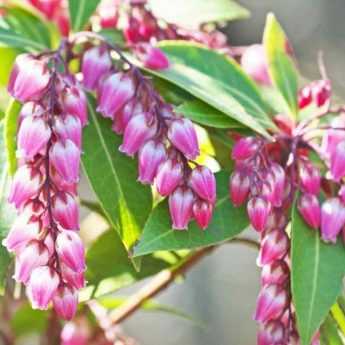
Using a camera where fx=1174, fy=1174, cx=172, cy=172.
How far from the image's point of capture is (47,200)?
1.11m

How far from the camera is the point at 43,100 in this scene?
1157mm

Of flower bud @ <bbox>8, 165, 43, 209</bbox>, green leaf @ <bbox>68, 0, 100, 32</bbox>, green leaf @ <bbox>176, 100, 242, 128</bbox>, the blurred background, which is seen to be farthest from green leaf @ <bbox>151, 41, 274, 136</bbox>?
the blurred background

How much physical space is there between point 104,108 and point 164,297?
2.75m

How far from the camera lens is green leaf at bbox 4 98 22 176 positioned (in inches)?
47.1

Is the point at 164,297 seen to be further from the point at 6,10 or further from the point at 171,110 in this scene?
the point at 171,110

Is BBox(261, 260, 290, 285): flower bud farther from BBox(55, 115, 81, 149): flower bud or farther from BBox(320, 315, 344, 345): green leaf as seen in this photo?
BBox(55, 115, 81, 149): flower bud

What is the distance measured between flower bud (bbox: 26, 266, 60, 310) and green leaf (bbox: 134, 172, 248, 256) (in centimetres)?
10

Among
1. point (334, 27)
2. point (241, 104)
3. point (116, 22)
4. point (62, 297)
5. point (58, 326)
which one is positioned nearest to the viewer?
point (62, 297)

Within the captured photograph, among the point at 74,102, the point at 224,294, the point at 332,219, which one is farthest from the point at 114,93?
the point at 224,294

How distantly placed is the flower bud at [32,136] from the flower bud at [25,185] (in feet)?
0.06

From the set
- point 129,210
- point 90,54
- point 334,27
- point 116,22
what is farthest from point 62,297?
point 334,27

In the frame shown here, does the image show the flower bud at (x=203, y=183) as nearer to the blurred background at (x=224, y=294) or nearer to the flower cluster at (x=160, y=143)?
the flower cluster at (x=160, y=143)

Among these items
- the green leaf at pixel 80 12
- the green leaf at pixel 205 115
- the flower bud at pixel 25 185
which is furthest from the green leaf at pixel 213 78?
the flower bud at pixel 25 185

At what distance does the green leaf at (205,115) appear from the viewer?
4.07ft
